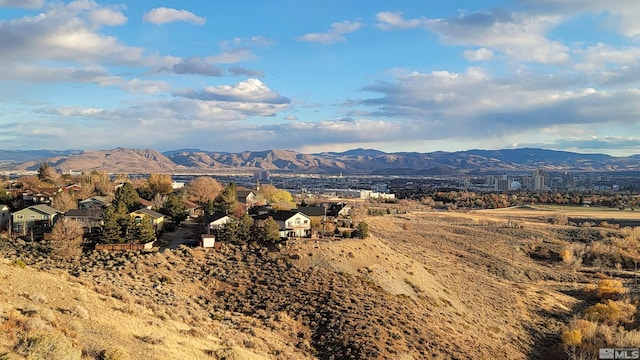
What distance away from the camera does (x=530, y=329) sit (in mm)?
40281

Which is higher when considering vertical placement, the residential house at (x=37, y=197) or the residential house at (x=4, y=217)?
the residential house at (x=37, y=197)

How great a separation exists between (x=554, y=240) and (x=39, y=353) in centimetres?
8517

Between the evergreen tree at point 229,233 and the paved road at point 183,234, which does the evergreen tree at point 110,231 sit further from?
the evergreen tree at point 229,233

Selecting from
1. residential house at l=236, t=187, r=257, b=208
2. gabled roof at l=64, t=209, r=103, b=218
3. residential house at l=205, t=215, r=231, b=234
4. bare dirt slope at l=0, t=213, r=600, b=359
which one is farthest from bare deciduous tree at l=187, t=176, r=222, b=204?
bare dirt slope at l=0, t=213, r=600, b=359

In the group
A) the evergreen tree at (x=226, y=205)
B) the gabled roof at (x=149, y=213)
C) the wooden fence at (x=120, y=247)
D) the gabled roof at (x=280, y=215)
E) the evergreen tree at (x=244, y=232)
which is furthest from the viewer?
the evergreen tree at (x=226, y=205)

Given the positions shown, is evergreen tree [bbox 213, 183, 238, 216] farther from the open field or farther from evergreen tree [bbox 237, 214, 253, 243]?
the open field

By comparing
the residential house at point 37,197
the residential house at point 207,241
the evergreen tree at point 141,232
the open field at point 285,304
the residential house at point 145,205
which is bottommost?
the open field at point 285,304

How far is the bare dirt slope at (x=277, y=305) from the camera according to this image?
804 inches

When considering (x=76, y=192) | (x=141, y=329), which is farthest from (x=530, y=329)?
(x=76, y=192)

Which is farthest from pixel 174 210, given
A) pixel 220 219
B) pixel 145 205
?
pixel 220 219

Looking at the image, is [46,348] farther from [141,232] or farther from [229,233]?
[229,233]

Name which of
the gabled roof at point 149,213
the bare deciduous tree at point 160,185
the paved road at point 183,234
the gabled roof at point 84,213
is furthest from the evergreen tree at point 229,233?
the bare deciduous tree at point 160,185

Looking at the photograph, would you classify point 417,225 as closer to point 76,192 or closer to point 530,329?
point 530,329

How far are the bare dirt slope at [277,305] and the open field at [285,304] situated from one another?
110 millimetres
